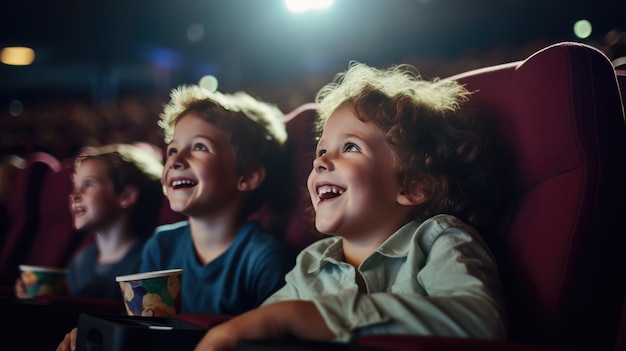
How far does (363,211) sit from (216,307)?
1.44 feet

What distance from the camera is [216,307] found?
1391 millimetres

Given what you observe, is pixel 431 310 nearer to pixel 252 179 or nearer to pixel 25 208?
pixel 252 179

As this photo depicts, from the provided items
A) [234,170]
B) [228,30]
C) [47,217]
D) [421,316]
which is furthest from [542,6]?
[421,316]

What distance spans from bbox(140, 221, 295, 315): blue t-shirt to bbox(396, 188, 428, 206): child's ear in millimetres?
350

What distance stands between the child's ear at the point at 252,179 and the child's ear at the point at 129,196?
1.58 feet

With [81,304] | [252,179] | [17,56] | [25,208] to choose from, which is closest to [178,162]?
[252,179]

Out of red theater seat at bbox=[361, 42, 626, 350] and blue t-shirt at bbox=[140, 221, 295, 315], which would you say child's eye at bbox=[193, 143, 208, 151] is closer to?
blue t-shirt at bbox=[140, 221, 295, 315]

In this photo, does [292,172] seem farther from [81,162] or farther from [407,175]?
[81,162]

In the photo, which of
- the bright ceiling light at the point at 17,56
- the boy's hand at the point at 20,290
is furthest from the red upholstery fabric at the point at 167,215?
the bright ceiling light at the point at 17,56

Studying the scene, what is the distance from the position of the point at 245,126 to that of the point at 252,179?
0.36 feet

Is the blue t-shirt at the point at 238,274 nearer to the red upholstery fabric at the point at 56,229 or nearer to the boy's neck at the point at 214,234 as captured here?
the boy's neck at the point at 214,234

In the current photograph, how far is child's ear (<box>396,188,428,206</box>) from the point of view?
111cm

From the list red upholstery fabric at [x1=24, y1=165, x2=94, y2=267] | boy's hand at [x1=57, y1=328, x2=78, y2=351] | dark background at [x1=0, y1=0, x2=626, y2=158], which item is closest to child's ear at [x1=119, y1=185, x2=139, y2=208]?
red upholstery fabric at [x1=24, y1=165, x2=94, y2=267]

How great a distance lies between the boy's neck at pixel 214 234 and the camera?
147 centimetres
